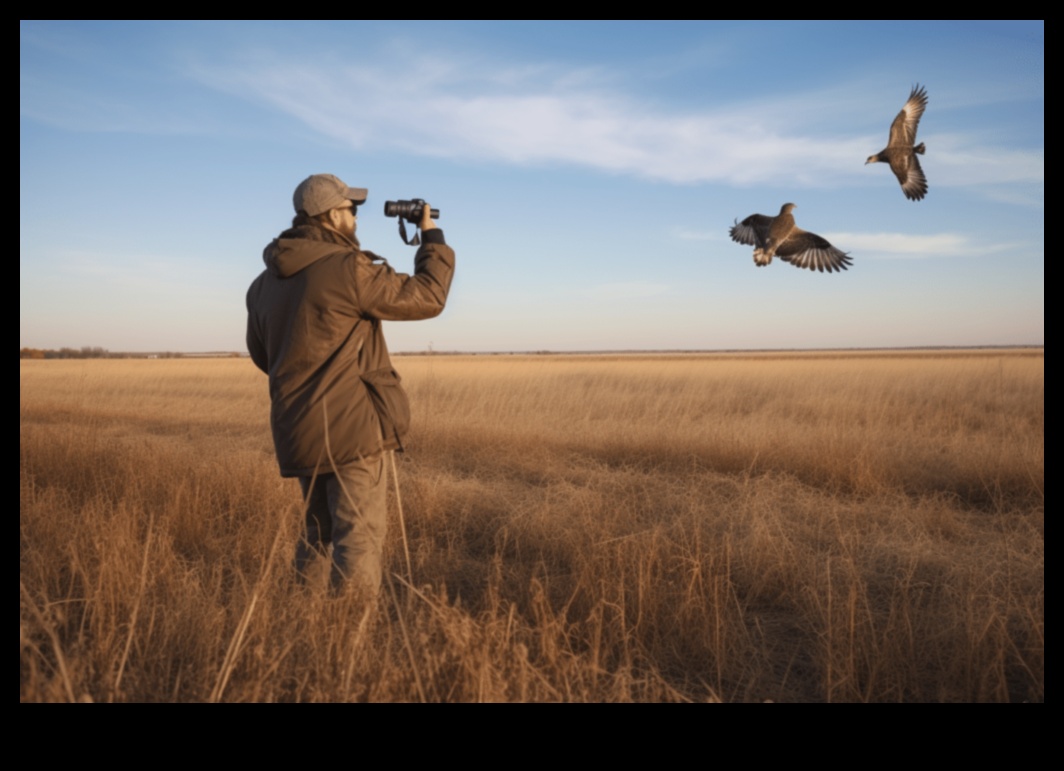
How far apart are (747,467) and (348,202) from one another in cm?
554

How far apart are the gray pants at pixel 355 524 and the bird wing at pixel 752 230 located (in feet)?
18.8

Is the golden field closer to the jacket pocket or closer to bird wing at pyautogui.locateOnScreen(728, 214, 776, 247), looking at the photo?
the jacket pocket

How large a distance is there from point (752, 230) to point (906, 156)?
1836 mm

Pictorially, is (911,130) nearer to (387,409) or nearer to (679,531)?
(679,531)

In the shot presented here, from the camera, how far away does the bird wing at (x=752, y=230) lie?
7738 millimetres

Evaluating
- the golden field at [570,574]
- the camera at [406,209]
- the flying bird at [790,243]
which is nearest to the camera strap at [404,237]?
the camera at [406,209]

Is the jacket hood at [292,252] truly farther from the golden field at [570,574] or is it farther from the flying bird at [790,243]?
the flying bird at [790,243]

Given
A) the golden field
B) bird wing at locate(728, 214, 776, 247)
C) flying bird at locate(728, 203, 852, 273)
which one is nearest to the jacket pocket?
the golden field

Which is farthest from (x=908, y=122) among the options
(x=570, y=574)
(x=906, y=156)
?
(x=570, y=574)

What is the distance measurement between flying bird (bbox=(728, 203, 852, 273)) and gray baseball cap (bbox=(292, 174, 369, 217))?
4.84 m

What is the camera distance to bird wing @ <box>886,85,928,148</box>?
6.70m

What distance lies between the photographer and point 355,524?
3.00 m

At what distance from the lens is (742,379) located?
853 inches
